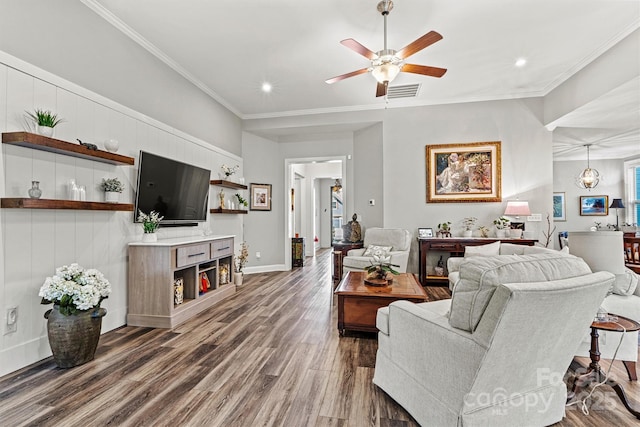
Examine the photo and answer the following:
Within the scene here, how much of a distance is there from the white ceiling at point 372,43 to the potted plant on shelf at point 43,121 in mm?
1312

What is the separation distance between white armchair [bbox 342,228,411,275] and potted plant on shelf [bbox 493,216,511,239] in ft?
4.78

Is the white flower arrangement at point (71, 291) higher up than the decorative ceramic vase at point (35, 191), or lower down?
lower down

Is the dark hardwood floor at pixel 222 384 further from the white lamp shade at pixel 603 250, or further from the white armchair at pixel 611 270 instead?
the white lamp shade at pixel 603 250

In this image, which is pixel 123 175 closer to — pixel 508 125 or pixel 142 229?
pixel 142 229

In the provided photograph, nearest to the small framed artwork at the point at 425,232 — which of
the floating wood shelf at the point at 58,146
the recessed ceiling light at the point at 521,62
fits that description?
the recessed ceiling light at the point at 521,62

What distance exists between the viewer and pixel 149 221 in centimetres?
336

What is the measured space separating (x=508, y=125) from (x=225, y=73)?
4.64m

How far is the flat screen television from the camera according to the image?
335 centimetres

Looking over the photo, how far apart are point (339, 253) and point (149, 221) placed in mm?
3249

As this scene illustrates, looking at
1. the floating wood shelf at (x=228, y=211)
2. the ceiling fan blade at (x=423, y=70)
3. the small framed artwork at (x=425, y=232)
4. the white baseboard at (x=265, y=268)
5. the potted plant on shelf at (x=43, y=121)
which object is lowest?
the white baseboard at (x=265, y=268)

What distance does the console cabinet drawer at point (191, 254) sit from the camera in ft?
10.8

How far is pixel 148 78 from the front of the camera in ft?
11.9

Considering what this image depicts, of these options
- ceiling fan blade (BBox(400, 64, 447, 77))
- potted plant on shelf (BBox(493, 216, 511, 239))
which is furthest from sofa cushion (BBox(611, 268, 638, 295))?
potted plant on shelf (BBox(493, 216, 511, 239))

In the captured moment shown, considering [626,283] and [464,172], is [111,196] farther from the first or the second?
[464,172]
